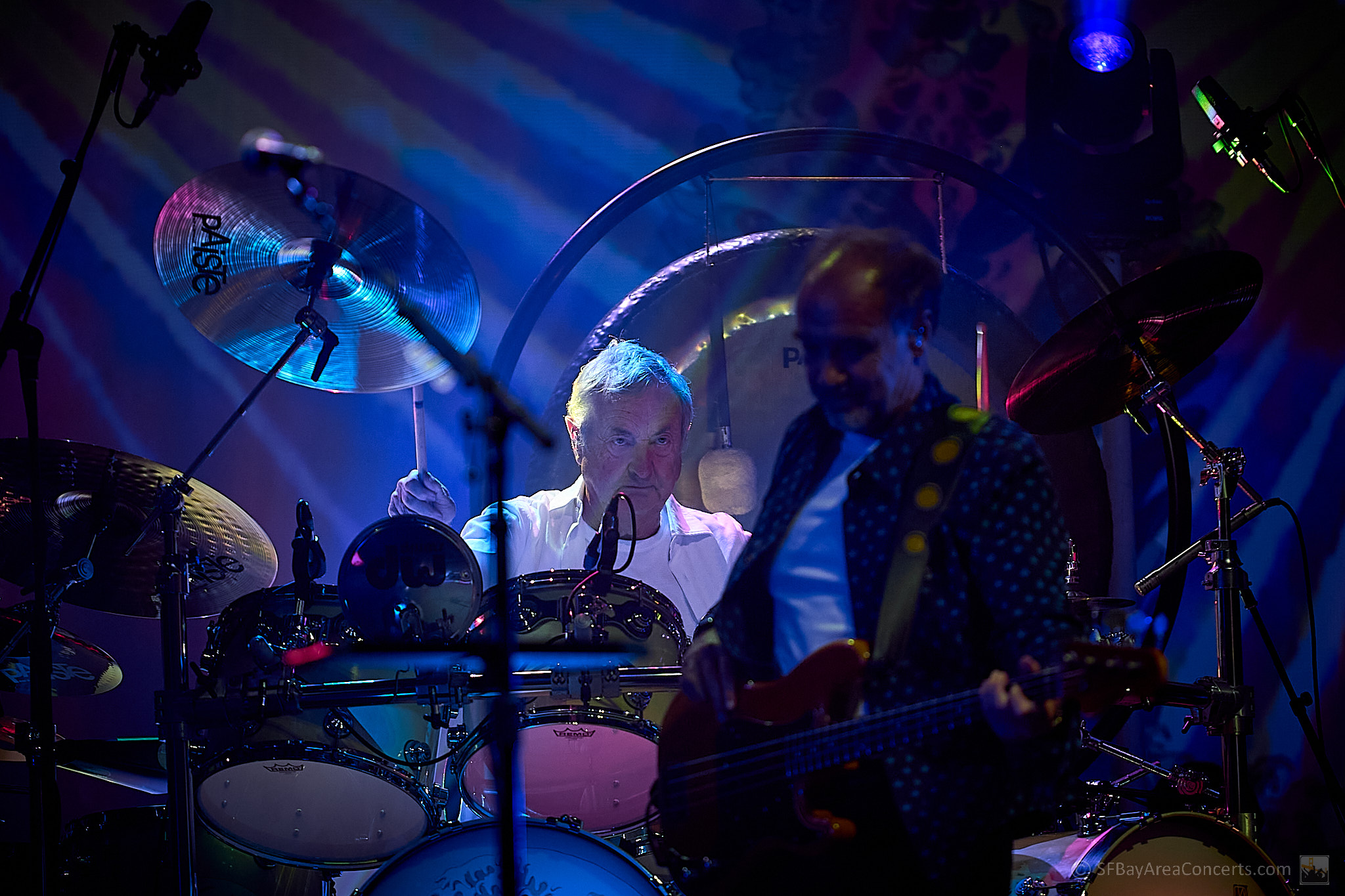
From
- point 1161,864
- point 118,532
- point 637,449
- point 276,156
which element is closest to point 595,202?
point 637,449

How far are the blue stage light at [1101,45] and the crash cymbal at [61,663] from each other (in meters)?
3.72

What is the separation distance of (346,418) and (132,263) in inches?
37.3

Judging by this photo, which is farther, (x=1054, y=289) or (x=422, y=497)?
(x=1054, y=289)

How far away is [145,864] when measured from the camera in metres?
2.75

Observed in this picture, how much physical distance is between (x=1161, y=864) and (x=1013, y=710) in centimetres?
119

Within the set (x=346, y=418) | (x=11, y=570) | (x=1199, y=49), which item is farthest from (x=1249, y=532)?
(x=11, y=570)

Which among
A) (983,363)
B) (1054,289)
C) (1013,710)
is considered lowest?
(1013,710)

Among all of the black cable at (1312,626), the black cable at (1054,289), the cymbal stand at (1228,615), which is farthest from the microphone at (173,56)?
the black cable at (1312,626)

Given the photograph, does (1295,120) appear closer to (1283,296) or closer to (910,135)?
(1283,296)

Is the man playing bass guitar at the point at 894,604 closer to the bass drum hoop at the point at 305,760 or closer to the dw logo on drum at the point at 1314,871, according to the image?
the bass drum hoop at the point at 305,760

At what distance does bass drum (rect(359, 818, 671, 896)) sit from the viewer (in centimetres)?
209

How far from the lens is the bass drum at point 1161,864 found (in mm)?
2324

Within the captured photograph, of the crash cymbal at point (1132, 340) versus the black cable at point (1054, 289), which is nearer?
the crash cymbal at point (1132, 340)

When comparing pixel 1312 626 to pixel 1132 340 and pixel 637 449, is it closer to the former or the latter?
pixel 1132 340
